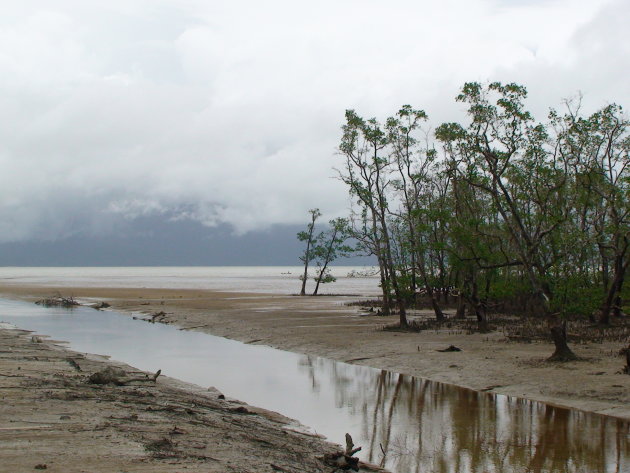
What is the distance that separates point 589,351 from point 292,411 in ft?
39.0

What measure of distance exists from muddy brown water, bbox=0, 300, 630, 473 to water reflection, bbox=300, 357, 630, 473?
0.07 feet

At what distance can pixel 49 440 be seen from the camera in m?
10.1

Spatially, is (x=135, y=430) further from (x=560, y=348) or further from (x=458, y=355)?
(x=458, y=355)

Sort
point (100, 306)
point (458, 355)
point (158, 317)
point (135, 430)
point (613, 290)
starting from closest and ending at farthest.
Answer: point (135, 430)
point (458, 355)
point (613, 290)
point (158, 317)
point (100, 306)

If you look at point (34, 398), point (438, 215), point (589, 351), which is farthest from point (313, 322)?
point (34, 398)

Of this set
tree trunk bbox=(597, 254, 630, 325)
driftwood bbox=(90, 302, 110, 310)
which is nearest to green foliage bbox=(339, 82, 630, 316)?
tree trunk bbox=(597, 254, 630, 325)

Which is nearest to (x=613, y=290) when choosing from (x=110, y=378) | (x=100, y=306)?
(x=110, y=378)

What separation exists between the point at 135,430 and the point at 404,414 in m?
7.30

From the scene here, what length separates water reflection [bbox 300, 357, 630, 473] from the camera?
12000 millimetres

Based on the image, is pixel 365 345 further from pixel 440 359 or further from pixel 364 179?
pixel 364 179

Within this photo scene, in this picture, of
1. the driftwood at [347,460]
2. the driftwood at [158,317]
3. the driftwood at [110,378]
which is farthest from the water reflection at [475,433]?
the driftwood at [158,317]

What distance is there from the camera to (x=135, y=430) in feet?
36.8

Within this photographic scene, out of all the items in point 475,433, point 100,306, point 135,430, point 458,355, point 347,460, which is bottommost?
point 100,306

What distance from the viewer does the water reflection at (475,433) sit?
12.0 metres
